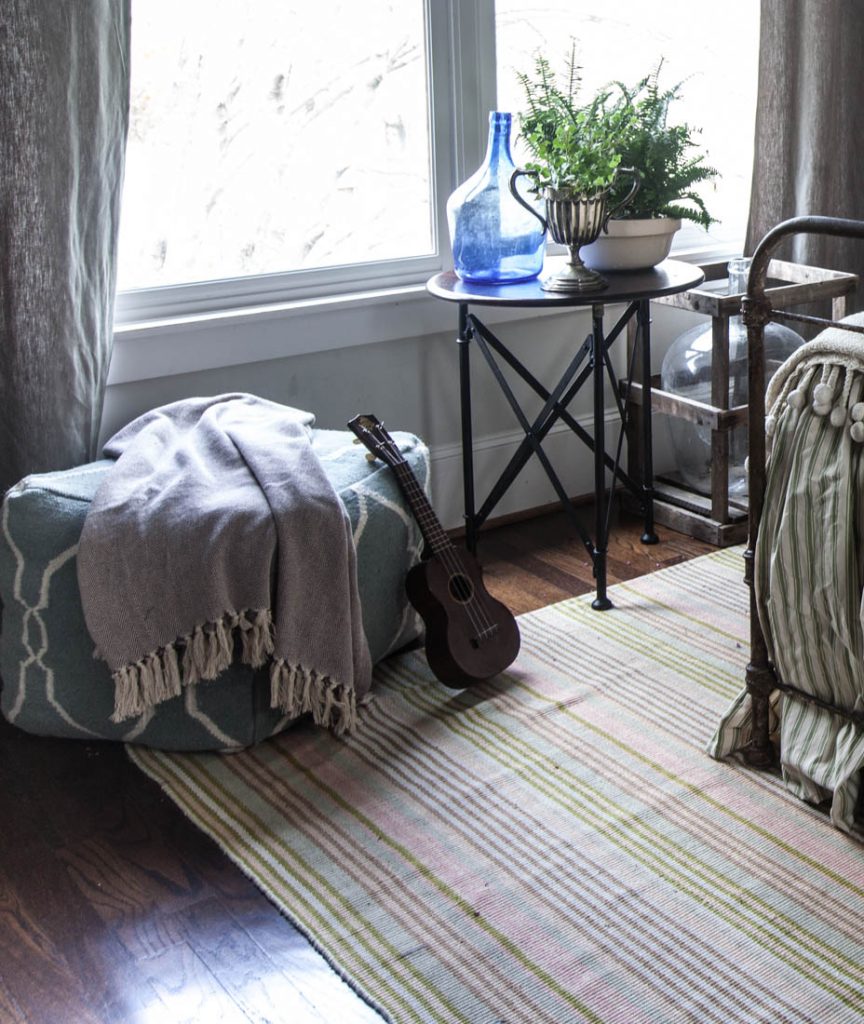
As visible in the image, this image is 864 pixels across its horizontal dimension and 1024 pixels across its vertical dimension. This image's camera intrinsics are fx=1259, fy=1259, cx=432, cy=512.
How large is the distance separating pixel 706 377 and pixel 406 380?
72 cm

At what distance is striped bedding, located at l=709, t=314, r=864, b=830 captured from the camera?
1.77 m

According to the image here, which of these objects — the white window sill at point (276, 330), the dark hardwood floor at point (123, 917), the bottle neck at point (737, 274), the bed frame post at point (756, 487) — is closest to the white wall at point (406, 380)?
the white window sill at point (276, 330)

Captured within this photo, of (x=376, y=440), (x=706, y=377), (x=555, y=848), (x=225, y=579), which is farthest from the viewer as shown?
(x=706, y=377)

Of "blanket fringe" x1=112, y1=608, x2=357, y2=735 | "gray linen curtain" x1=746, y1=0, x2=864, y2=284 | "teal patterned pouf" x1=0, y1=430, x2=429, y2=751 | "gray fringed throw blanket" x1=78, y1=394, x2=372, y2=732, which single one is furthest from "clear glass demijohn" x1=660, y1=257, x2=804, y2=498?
"blanket fringe" x1=112, y1=608, x2=357, y2=735

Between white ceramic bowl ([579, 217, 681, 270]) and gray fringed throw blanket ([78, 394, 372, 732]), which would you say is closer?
gray fringed throw blanket ([78, 394, 372, 732])

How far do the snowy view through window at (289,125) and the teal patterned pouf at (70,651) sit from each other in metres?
0.65

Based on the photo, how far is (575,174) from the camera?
94.0 inches

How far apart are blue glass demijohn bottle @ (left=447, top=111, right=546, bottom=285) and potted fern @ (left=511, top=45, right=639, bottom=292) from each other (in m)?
0.06

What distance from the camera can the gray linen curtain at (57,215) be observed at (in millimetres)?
2180

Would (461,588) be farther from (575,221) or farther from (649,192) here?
(649,192)

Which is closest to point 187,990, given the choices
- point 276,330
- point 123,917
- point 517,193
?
point 123,917

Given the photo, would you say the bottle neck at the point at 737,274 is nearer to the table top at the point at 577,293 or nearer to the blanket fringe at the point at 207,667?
the table top at the point at 577,293

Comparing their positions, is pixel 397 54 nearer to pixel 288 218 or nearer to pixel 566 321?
pixel 288 218

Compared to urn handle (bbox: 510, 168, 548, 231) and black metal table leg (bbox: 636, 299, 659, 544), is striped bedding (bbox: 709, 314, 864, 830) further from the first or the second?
black metal table leg (bbox: 636, 299, 659, 544)
